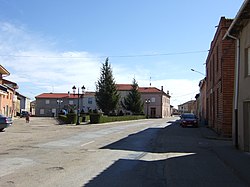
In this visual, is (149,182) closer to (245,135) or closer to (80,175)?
(80,175)

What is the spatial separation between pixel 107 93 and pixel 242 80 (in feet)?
170

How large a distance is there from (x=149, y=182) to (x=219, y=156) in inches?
250

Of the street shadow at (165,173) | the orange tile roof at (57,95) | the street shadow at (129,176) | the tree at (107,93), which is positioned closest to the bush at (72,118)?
the tree at (107,93)

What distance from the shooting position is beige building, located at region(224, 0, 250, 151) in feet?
49.9

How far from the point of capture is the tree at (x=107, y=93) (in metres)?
67.4

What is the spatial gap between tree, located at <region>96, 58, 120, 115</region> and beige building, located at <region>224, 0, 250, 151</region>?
5066 centimetres

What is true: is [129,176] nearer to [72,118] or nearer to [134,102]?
[72,118]

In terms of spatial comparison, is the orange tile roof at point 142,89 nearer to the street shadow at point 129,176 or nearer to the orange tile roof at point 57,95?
the orange tile roof at point 57,95

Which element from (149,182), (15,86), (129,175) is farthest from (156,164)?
(15,86)

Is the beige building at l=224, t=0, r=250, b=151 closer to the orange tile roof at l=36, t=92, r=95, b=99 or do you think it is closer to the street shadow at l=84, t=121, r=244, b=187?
the street shadow at l=84, t=121, r=244, b=187

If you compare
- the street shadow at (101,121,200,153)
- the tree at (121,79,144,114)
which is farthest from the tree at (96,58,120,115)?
the street shadow at (101,121,200,153)

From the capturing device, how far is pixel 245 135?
15750 mm

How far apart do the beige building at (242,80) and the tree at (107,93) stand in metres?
50.7

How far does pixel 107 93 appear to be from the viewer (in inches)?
2648
